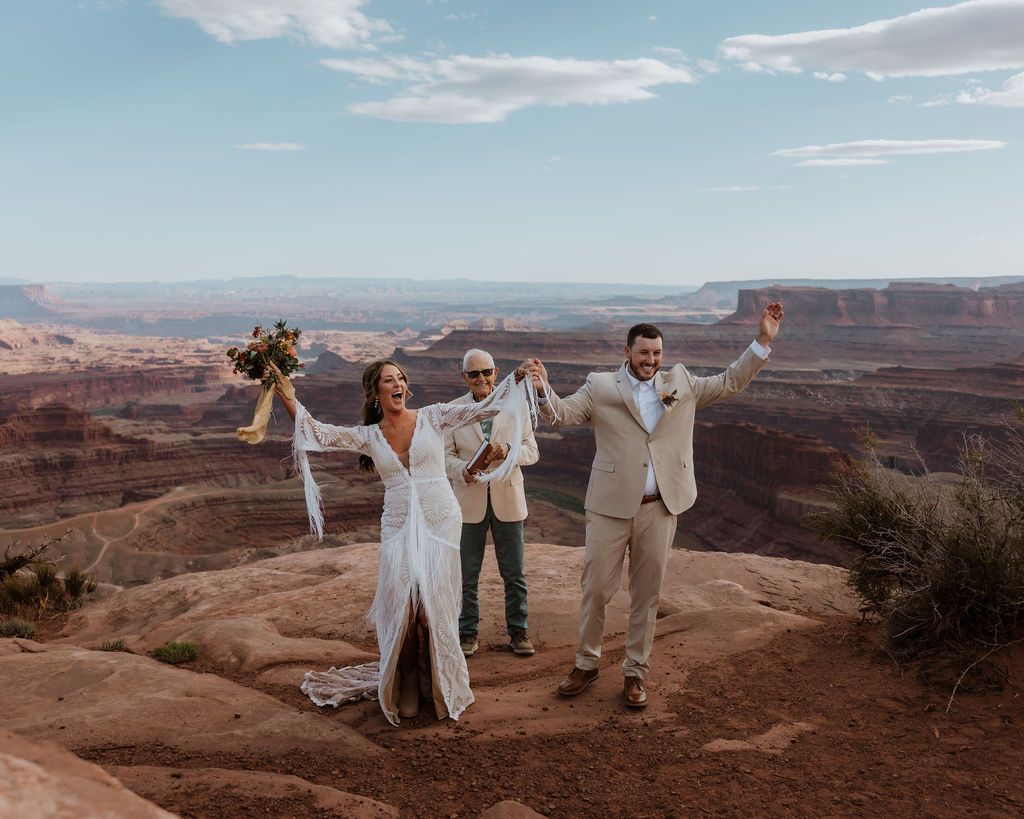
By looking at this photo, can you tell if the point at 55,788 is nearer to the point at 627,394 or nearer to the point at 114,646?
the point at 627,394

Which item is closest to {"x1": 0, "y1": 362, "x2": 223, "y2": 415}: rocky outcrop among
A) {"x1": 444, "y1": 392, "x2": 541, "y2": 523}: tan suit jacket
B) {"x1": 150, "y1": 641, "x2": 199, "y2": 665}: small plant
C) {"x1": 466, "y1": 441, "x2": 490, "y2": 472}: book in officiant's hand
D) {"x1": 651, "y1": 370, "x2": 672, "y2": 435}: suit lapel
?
{"x1": 150, "y1": 641, "x2": 199, "y2": 665}: small plant

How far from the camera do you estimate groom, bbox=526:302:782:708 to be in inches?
177

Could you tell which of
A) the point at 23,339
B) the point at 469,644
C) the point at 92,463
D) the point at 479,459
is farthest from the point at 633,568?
the point at 23,339

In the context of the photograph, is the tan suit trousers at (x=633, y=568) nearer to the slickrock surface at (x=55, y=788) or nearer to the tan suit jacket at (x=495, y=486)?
the tan suit jacket at (x=495, y=486)

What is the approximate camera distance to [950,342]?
9750cm

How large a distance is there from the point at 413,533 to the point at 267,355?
1467 mm

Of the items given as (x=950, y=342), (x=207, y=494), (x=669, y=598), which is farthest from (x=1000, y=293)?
(x=669, y=598)

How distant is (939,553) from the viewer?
4828 mm

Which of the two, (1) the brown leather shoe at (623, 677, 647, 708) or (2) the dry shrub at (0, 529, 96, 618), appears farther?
(2) the dry shrub at (0, 529, 96, 618)

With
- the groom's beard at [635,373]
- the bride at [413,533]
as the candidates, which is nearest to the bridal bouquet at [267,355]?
the bride at [413,533]

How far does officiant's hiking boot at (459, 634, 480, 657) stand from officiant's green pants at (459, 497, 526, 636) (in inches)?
1.6

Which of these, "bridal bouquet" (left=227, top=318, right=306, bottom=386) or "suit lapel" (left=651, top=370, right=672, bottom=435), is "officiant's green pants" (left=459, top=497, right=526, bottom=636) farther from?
"bridal bouquet" (left=227, top=318, right=306, bottom=386)

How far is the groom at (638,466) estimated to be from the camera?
4.50 m

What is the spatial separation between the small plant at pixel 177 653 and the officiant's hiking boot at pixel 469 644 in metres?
2.29
